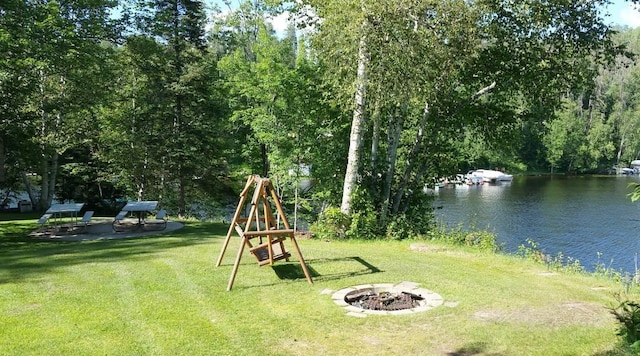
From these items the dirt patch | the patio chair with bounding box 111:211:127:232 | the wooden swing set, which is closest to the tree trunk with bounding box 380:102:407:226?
the wooden swing set

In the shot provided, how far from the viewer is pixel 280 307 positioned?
5.75m

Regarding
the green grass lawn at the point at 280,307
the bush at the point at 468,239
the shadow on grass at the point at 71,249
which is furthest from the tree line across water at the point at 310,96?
the green grass lawn at the point at 280,307

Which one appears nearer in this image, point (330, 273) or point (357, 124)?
point (330, 273)

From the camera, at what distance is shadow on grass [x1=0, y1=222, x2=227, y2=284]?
7.89m

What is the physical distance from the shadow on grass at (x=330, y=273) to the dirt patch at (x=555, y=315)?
2295 millimetres

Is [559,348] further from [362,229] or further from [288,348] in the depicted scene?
[362,229]

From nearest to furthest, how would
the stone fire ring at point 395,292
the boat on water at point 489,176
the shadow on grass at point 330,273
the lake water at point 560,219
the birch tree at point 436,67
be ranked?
the stone fire ring at point 395,292, the shadow on grass at point 330,273, the birch tree at point 436,67, the lake water at point 560,219, the boat on water at point 489,176

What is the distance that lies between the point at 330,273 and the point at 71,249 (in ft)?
17.9

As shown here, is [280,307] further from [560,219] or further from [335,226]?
[560,219]

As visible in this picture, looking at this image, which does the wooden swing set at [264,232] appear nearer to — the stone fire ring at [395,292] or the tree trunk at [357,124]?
the stone fire ring at [395,292]

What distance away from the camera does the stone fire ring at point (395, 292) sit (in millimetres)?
5520

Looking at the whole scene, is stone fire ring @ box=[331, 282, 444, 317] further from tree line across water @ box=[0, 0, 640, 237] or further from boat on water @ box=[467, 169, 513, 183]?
boat on water @ box=[467, 169, 513, 183]

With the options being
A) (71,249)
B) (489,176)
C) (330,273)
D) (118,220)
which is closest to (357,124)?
(330,273)

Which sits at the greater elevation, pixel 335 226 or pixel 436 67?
pixel 436 67
